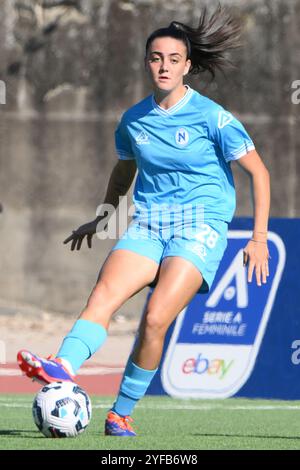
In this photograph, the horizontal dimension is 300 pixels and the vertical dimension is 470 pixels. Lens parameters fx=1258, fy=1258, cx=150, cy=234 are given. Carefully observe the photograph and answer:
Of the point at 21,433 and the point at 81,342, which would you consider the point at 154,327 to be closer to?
the point at 81,342

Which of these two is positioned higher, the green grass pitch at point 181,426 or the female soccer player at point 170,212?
the female soccer player at point 170,212

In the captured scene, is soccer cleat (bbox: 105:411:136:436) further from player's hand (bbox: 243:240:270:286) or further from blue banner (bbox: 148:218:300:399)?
blue banner (bbox: 148:218:300:399)

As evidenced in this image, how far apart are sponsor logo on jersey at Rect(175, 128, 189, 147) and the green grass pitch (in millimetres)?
1484

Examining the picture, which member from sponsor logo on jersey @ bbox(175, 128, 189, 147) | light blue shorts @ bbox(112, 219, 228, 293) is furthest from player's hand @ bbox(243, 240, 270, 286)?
sponsor logo on jersey @ bbox(175, 128, 189, 147)

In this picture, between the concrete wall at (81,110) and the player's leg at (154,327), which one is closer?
the player's leg at (154,327)

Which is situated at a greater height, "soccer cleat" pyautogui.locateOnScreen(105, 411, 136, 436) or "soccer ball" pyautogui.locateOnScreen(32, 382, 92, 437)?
"soccer ball" pyautogui.locateOnScreen(32, 382, 92, 437)

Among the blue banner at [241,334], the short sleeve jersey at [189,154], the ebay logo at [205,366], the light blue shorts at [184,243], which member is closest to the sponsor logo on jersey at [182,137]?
the short sleeve jersey at [189,154]

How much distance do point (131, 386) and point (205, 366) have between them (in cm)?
315

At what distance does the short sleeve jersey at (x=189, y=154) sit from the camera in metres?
6.34

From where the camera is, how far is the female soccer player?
6.18 meters

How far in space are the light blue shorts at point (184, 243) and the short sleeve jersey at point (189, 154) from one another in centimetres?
9

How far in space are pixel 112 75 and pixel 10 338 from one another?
4.11 m

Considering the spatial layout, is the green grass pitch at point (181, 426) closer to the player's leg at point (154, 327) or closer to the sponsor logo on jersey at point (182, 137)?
the player's leg at point (154, 327)

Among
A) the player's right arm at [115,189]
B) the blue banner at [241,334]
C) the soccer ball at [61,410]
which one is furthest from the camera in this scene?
the blue banner at [241,334]
